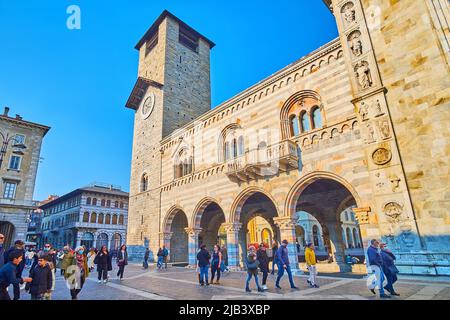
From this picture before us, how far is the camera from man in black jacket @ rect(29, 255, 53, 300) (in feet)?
16.6

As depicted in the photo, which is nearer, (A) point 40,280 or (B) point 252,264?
(A) point 40,280

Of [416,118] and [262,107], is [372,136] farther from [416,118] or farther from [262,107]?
[262,107]

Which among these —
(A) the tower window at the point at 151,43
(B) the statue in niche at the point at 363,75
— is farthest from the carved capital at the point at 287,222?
(A) the tower window at the point at 151,43

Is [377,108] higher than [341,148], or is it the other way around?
[377,108]

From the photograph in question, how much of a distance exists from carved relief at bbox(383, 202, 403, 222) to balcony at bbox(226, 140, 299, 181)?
407cm

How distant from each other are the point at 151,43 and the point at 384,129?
1049 inches

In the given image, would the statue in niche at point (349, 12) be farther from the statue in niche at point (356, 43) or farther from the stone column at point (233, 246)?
the stone column at point (233, 246)

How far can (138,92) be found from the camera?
1029 inches

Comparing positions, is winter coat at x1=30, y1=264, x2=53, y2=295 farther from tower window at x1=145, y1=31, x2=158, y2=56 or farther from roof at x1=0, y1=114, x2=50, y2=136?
roof at x1=0, y1=114, x2=50, y2=136

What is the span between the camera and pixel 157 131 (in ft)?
73.9

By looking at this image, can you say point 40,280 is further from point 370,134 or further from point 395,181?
point 370,134

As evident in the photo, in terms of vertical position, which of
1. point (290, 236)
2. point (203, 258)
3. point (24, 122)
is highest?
point (24, 122)

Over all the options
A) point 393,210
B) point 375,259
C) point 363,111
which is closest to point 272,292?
point 375,259

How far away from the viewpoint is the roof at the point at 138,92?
24567 mm
